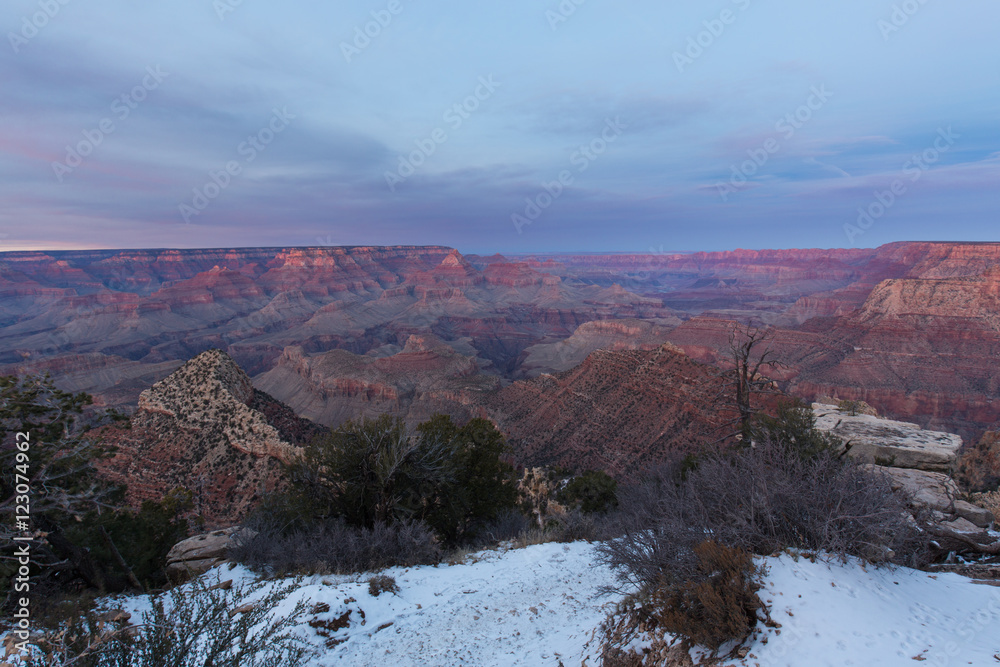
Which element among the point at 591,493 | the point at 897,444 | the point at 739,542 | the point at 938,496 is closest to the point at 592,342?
the point at 591,493

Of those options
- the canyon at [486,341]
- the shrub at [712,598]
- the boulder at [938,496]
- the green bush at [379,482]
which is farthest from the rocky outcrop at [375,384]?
the shrub at [712,598]

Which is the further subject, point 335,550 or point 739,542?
point 335,550

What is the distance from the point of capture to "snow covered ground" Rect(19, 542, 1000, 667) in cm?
456

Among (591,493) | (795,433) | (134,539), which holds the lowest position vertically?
(591,493)

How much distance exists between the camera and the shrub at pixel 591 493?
18.9m

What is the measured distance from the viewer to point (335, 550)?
946cm

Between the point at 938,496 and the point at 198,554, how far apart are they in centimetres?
1842

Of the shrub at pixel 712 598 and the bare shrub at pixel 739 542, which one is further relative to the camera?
the bare shrub at pixel 739 542

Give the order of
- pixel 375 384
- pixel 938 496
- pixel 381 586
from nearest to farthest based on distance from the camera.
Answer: pixel 381 586 < pixel 938 496 < pixel 375 384

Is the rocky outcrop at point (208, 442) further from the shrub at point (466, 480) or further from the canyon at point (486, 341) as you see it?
the canyon at point (486, 341)

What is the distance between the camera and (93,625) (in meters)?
3.88

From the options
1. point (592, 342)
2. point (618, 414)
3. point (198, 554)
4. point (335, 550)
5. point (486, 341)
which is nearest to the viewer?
point (335, 550)

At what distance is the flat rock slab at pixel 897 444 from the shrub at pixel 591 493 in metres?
8.89

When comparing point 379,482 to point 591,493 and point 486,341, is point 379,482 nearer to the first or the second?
point 591,493
